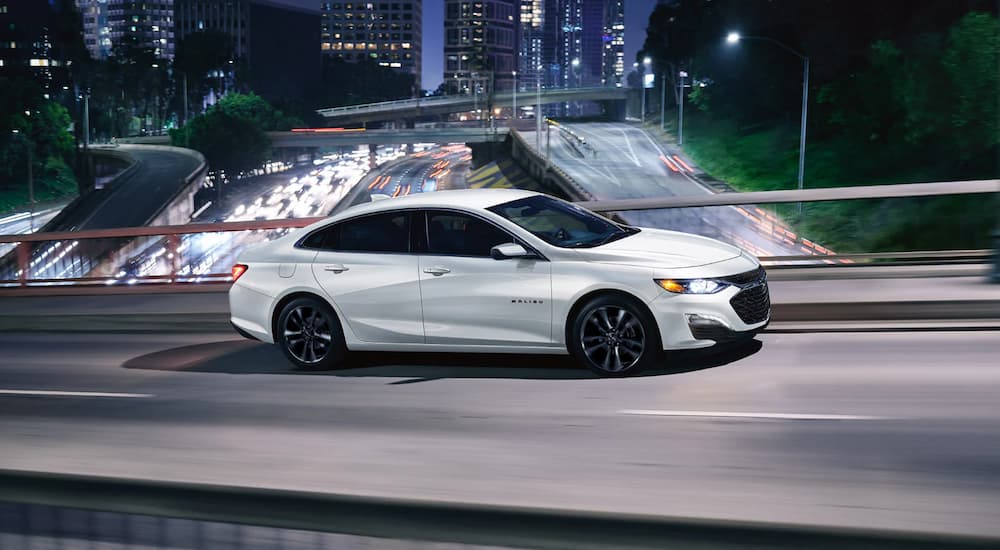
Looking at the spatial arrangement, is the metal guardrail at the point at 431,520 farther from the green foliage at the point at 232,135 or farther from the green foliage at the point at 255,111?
the green foliage at the point at 255,111

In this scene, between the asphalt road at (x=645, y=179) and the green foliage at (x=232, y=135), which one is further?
the green foliage at (x=232, y=135)

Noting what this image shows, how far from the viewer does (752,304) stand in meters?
9.82

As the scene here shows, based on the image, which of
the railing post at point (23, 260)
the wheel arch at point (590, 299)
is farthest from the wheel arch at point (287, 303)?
the railing post at point (23, 260)

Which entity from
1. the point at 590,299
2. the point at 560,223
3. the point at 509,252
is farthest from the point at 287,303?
the point at 590,299

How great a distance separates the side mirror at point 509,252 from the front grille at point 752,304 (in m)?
1.79

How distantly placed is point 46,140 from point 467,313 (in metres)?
130

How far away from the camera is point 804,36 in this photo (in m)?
78.4

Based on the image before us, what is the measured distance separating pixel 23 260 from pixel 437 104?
509 ft

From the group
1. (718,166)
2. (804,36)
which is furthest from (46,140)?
(804,36)

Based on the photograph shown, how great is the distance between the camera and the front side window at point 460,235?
1028 cm

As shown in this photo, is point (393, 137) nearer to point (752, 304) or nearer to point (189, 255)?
point (189, 255)

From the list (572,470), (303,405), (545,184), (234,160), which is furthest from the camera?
(234,160)

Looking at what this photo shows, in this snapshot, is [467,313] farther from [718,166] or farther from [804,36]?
[718,166]

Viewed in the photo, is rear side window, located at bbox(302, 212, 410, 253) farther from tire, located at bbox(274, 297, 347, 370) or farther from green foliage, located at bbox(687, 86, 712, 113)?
green foliage, located at bbox(687, 86, 712, 113)
